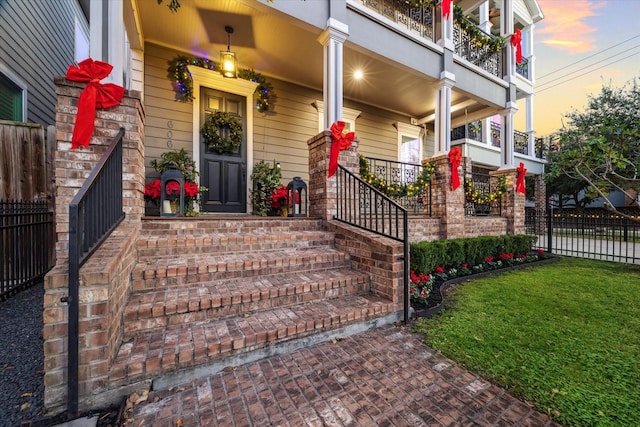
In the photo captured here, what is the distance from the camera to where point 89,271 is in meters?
1.48

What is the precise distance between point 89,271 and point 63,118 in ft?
5.18

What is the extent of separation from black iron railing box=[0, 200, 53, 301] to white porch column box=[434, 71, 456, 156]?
6651 mm

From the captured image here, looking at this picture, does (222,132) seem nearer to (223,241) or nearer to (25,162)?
(25,162)

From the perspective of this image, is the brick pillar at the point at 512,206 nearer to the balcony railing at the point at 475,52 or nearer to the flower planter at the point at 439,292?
the flower planter at the point at 439,292

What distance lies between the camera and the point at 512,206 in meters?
6.49

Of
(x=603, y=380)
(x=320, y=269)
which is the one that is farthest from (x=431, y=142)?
(x=603, y=380)

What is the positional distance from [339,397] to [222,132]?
16.5 ft

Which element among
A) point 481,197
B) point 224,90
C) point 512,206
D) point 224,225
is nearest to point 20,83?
point 224,90

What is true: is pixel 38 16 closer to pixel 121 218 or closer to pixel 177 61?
pixel 177 61

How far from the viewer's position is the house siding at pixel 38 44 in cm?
474

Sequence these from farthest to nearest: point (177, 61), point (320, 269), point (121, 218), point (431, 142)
→ point (431, 142), point (177, 61), point (320, 269), point (121, 218)

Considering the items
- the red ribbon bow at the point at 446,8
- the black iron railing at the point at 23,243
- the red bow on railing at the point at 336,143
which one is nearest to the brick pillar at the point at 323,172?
the red bow on railing at the point at 336,143

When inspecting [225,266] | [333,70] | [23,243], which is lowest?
[225,266]

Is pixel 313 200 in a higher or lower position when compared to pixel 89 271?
higher
